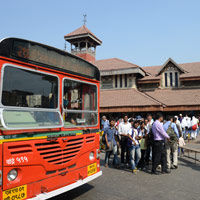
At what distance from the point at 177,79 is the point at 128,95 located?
6.33 meters

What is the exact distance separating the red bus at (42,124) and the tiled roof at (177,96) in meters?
17.0

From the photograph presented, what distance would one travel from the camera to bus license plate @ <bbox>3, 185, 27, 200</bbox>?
129 inches

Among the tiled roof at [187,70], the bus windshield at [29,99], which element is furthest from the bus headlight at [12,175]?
the tiled roof at [187,70]

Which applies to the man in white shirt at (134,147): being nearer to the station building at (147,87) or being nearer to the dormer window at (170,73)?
the station building at (147,87)

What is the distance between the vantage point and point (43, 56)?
416cm

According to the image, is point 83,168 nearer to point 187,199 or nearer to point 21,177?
point 21,177

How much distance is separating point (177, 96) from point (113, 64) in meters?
8.42

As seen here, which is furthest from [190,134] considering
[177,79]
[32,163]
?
[32,163]

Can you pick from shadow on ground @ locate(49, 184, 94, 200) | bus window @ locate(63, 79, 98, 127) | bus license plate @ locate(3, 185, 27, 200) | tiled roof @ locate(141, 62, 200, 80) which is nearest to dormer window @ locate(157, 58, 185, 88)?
tiled roof @ locate(141, 62, 200, 80)

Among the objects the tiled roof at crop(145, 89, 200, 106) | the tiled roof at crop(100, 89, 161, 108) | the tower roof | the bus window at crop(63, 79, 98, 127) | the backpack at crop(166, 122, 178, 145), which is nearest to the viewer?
the bus window at crop(63, 79, 98, 127)

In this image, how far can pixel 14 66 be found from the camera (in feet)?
11.8

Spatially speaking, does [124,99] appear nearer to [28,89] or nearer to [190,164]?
[190,164]

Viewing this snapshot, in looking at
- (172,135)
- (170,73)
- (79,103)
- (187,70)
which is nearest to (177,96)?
(170,73)

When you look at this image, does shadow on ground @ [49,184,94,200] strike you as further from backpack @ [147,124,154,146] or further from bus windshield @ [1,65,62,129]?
backpack @ [147,124,154,146]
